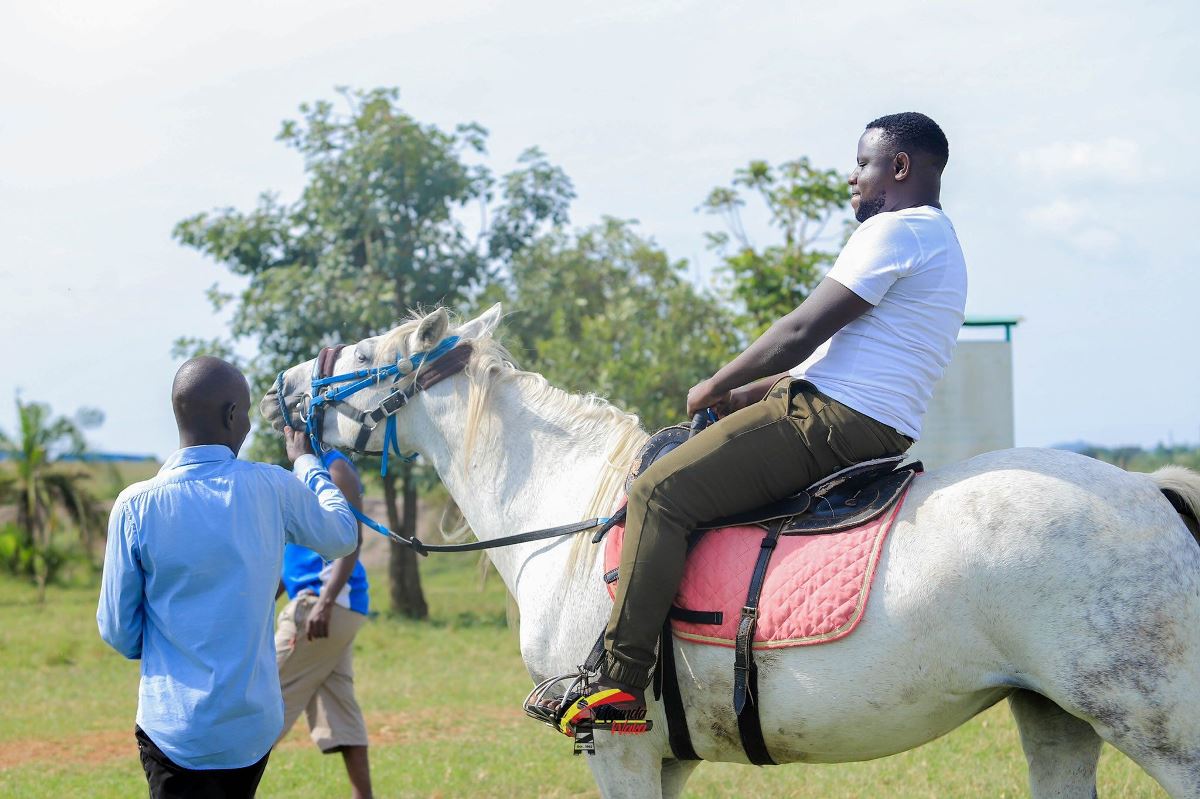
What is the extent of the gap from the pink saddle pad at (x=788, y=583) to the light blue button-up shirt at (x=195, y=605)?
4.35 ft

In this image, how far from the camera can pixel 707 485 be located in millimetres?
3467

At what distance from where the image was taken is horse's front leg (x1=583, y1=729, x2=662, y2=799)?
366cm

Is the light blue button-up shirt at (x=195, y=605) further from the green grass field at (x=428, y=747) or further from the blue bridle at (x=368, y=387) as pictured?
the green grass field at (x=428, y=747)

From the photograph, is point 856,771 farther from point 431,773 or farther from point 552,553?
point 552,553

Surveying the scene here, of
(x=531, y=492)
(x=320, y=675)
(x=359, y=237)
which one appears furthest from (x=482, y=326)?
(x=359, y=237)

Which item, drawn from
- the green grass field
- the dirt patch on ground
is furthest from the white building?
the dirt patch on ground

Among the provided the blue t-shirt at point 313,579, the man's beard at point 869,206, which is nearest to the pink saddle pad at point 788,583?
the man's beard at point 869,206

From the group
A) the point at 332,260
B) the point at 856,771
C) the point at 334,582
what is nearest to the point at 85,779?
the point at 334,582

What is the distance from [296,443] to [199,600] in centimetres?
130

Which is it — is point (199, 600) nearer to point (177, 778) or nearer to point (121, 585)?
point (121, 585)

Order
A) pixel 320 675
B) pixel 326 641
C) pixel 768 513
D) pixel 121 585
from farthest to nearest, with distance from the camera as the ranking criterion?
pixel 320 675, pixel 326 641, pixel 768 513, pixel 121 585

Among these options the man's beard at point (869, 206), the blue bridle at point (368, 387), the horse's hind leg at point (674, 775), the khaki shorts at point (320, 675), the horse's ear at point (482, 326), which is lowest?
the khaki shorts at point (320, 675)

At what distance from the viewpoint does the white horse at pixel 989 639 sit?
3035mm

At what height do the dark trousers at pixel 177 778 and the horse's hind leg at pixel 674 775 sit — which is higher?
the dark trousers at pixel 177 778
